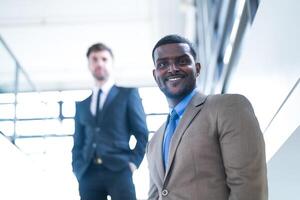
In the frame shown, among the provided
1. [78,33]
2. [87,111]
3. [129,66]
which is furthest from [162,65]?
[129,66]

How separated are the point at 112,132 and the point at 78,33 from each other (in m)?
4.73

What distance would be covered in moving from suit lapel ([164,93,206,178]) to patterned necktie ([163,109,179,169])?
1.8 inches

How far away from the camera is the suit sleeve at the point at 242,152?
110cm

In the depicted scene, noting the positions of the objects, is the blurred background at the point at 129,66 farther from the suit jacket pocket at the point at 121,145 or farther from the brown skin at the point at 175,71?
the brown skin at the point at 175,71

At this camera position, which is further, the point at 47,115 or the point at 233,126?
the point at 47,115

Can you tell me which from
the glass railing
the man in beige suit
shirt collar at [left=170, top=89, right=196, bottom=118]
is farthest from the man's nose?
the glass railing

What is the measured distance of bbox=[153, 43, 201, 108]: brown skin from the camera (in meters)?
1.36

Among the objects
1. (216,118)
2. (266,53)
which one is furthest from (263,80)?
(216,118)

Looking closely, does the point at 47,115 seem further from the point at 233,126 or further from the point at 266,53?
the point at 233,126

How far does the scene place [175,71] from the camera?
1359 mm

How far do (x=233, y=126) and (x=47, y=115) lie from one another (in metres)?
5.24

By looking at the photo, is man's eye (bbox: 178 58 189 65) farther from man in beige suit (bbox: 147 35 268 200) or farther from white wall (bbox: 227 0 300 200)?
white wall (bbox: 227 0 300 200)

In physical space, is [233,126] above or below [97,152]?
above

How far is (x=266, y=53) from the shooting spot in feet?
5.74
